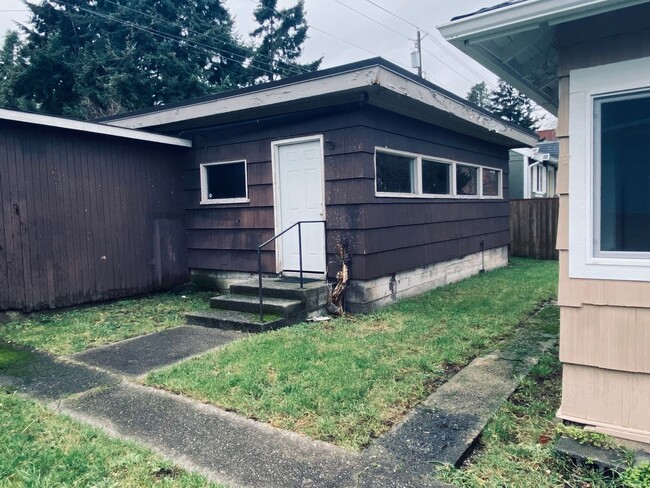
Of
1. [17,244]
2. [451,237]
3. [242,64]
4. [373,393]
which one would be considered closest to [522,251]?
[451,237]

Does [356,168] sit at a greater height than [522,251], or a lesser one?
greater

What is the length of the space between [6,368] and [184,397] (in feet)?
6.21

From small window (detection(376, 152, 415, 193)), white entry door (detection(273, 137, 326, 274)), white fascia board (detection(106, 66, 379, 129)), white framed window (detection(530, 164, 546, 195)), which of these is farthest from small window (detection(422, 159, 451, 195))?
white framed window (detection(530, 164, 546, 195))

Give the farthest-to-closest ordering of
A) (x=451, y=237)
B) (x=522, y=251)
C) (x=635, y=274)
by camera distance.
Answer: (x=522, y=251) → (x=451, y=237) → (x=635, y=274)

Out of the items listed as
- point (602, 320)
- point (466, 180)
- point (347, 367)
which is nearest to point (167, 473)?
point (347, 367)

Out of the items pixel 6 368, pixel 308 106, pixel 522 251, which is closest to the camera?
pixel 6 368

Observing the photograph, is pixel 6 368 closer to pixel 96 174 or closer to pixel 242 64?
pixel 96 174

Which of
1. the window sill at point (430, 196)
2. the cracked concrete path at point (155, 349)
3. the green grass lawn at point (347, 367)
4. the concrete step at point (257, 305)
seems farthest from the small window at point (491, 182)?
the cracked concrete path at point (155, 349)

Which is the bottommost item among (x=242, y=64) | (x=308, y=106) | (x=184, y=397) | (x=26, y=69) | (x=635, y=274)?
(x=184, y=397)

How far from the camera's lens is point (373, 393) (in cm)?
324

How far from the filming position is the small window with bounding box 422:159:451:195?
7422 millimetres

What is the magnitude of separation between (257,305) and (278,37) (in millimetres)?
21244

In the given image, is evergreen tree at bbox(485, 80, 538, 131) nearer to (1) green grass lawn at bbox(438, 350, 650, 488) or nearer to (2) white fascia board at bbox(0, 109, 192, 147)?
(2) white fascia board at bbox(0, 109, 192, 147)

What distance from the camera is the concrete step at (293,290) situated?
5.64 m
